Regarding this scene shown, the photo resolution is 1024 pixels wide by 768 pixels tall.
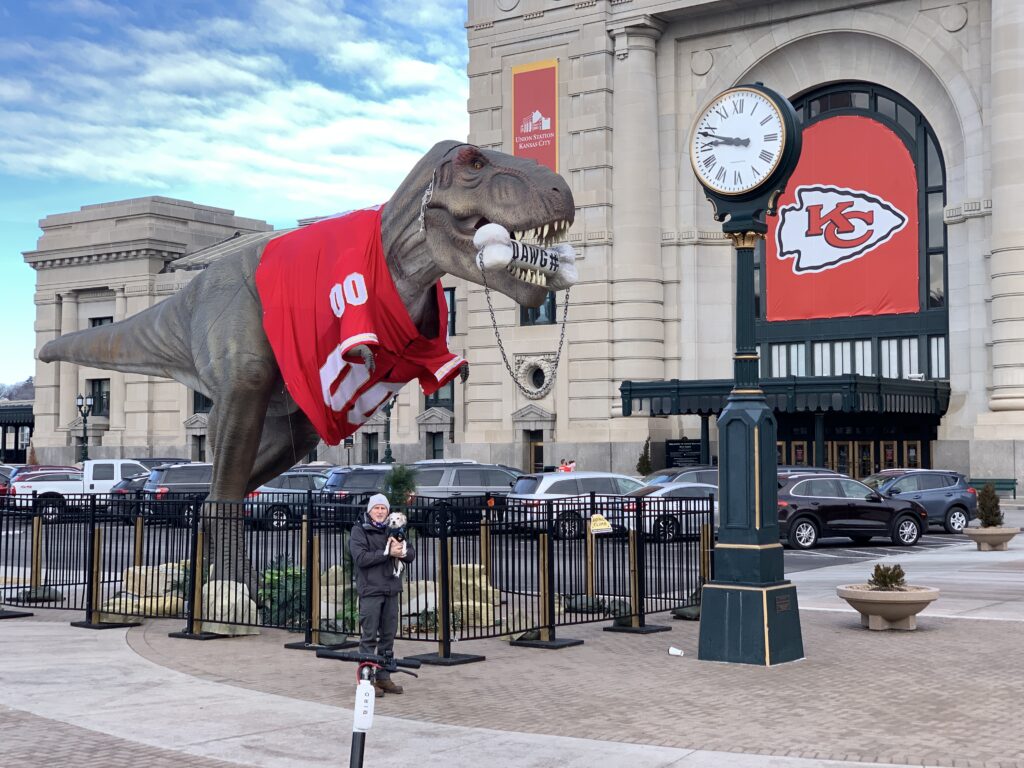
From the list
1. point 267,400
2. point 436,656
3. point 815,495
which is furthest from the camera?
point 815,495

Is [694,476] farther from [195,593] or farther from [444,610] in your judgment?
[444,610]

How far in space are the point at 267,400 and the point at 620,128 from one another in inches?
1576

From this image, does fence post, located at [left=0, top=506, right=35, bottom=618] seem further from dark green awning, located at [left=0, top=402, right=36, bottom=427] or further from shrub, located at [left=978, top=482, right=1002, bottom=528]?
dark green awning, located at [left=0, top=402, right=36, bottom=427]

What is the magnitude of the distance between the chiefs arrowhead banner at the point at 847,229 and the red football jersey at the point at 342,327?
3904cm

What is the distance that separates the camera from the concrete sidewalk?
27.6ft

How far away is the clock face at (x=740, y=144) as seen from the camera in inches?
508

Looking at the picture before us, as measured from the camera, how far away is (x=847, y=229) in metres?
49.9

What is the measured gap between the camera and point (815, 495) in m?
28.0

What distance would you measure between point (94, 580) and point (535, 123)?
41760 mm

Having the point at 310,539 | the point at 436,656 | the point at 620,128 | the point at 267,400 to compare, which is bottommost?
the point at 436,656

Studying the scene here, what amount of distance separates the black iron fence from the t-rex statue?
0.91 metres

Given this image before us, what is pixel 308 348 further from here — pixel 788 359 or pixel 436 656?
pixel 788 359

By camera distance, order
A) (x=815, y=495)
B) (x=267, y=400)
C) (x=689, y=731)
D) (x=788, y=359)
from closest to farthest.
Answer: (x=689, y=731), (x=267, y=400), (x=815, y=495), (x=788, y=359)

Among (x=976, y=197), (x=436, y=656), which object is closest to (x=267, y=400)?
(x=436, y=656)
